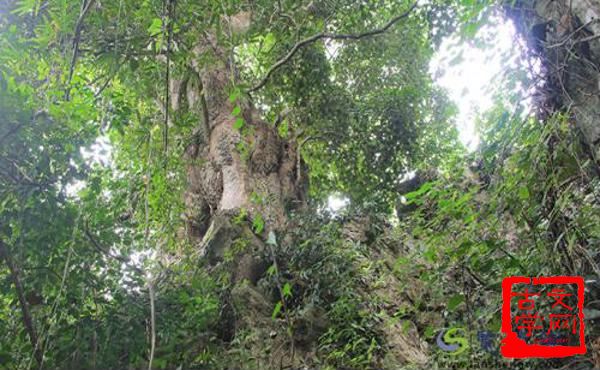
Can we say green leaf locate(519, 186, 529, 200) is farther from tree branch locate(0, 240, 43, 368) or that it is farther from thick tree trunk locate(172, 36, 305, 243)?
thick tree trunk locate(172, 36, 305, 243)

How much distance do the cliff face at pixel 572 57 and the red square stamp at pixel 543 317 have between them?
593 millimetres

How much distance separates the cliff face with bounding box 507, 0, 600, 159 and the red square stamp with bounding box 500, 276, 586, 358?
59cm

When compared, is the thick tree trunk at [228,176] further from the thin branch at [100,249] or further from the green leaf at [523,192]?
the green leaf at [523,192]

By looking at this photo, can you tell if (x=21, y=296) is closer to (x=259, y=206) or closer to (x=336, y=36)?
(x=336, y=36)

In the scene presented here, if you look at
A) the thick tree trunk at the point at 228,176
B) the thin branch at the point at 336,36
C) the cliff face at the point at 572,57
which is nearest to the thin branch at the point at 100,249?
the thick tree trunk at the point at 228,176

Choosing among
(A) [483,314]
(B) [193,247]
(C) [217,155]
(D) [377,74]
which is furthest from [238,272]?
(D) [377,74]

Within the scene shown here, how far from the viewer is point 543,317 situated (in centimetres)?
192

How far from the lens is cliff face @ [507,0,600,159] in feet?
6.52

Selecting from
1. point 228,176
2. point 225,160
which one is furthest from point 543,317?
point 225,160

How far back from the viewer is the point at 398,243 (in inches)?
202

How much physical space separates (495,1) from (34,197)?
2640 mm

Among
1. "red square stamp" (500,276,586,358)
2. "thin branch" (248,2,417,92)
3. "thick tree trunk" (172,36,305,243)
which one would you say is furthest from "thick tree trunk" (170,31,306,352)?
"red square stamp" (500,276,586,358)

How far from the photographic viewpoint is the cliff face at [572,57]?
1988mm

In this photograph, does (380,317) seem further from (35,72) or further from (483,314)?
(35,72)
